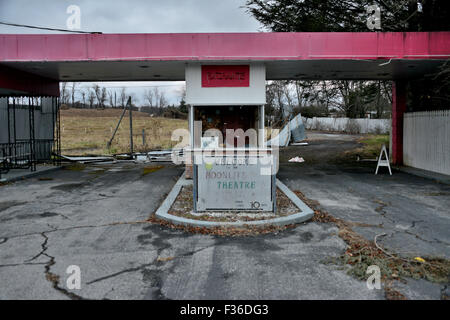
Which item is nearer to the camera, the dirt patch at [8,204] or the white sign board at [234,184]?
the white sign board at [234,184]

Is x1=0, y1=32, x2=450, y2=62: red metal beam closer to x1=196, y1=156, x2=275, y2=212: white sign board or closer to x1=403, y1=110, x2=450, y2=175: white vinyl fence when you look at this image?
x1=403, y1=110, x2=450, y2=175: white vinyl fence

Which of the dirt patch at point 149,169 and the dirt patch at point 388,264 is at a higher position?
the dirt patch at point 149,169

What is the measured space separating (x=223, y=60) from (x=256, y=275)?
761cm

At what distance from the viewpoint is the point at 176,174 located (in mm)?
13914

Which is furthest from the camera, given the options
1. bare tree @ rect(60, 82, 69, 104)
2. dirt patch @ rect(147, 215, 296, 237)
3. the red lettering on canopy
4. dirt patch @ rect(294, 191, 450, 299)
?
bare tree @ rect(60, 82, 69, 104)

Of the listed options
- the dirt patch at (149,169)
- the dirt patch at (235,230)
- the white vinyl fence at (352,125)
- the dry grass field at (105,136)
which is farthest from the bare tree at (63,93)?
the dirt patch at (235,230)

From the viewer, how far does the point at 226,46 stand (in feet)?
35.2

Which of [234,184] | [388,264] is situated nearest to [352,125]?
[234,184]

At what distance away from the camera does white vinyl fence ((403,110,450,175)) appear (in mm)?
13305

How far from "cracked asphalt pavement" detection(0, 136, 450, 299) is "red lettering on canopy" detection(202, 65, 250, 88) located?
3.73m

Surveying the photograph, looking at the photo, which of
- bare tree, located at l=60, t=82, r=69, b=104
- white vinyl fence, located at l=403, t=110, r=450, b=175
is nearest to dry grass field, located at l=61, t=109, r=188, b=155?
white vinyl fence, located at l=403, t=110, r=450, b=175

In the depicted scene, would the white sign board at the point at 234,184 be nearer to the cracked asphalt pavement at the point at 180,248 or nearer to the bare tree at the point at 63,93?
the cracked asphalt pavement at the point at 180,248

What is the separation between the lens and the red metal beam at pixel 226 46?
35.3 feet

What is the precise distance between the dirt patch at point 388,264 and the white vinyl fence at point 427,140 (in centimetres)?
941
